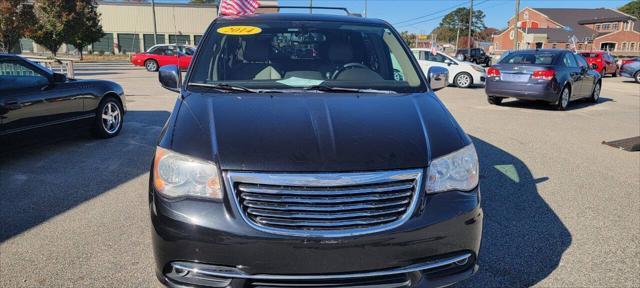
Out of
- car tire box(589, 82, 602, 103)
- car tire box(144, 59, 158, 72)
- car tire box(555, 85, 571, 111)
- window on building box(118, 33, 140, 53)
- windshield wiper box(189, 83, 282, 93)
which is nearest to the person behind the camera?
windshield wiper box(189, 83, 282, 93)

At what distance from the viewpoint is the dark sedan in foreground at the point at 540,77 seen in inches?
440

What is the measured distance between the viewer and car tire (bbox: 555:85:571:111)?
38.0 feet

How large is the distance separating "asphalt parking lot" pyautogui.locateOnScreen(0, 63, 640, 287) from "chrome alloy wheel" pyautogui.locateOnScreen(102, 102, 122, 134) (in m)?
0.28

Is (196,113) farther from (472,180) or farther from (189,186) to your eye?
→ (472,180)

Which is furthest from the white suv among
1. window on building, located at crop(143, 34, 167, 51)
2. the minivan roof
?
window on building, located at crop(143, 34, 167, 51)

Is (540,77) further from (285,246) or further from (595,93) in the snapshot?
(285,246)

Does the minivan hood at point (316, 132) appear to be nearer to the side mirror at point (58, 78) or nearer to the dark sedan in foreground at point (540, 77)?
the side mirror at point (58, 78)

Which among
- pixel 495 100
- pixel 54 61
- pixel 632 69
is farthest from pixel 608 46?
pixel 54 61

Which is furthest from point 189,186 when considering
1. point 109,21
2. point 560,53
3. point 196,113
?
point 109,21

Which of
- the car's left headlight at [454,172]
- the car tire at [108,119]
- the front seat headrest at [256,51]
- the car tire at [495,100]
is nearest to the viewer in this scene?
the car's left headlight at [454,172]

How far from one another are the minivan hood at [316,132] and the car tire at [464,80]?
1573 centimetres

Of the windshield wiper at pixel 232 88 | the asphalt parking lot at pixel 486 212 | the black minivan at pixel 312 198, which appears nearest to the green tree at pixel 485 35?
the asphalt parking lot at pixel 486 212

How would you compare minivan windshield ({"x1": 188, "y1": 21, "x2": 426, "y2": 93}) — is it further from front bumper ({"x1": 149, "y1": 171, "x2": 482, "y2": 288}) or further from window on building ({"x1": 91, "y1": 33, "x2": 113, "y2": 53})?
window on building ({"x1": 91, "y1": 33, "x2": 113, "y2": 53})

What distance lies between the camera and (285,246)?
2.09 meters
